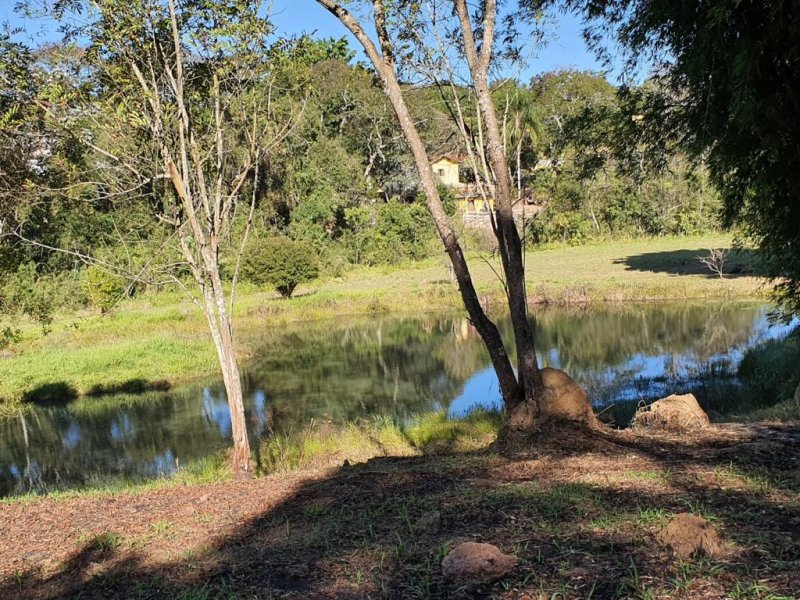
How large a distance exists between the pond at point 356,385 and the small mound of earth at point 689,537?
33.2 ft

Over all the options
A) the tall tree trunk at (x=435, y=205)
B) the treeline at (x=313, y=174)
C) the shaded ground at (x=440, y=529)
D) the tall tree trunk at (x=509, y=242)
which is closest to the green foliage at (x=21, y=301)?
the treeline at (x=313, y=174)

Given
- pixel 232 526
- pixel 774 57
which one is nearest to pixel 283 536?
pixel 232 526

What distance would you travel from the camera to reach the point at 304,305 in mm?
32000

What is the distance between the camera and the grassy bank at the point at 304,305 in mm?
21047

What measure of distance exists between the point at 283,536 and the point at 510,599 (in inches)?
63.3

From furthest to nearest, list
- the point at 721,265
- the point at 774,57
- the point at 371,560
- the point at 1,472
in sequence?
the point at 721,265 < the point at 1,472 < the point at 774,57 < the point at 371,560

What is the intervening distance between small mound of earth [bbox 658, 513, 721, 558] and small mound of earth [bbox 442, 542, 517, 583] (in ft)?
2.31

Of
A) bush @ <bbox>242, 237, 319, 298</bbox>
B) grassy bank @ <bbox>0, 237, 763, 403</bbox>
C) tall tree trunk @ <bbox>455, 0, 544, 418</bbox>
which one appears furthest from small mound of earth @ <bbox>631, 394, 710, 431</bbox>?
bush @ <bbox>242, 237, 319, 298</bbox>

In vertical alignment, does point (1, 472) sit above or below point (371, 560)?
below

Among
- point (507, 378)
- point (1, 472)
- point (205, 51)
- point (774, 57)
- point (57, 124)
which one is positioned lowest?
point (1, 472)

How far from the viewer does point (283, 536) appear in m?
4.00

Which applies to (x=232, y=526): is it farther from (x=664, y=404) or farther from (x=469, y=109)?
(x=469, y=109)

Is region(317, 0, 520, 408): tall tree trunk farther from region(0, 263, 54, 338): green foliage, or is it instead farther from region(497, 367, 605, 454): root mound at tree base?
region(0, 263, 54, 338): green foliage

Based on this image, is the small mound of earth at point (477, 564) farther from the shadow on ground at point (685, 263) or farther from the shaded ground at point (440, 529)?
the shadow on ground at point (685, 263)
